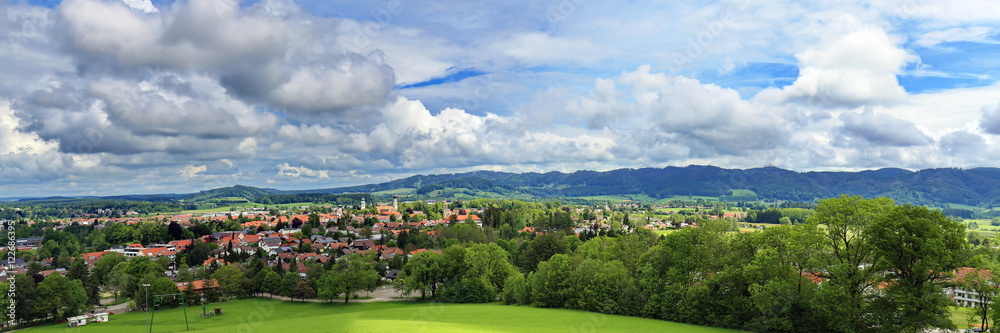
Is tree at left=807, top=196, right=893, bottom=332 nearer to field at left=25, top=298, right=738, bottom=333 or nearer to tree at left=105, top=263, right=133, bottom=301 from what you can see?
field at left=25, top=298, right=738, bottom=333

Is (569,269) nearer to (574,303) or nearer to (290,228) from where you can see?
(574,303)

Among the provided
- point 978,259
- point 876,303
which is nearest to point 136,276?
point 876,303

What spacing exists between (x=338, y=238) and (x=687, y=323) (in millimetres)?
101794

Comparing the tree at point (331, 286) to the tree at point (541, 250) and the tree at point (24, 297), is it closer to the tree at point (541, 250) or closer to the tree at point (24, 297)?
the tree at point (541, 250)

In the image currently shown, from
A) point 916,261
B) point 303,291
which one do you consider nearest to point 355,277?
point 303,291

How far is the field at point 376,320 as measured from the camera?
3066cm

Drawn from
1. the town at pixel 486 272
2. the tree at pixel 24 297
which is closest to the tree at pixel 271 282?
the town at pixel 486 272

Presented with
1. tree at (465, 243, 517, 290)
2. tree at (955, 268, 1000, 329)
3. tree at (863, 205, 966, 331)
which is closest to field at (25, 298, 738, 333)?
tree at (465, 243, 517, 290)

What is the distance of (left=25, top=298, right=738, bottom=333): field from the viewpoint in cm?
3066

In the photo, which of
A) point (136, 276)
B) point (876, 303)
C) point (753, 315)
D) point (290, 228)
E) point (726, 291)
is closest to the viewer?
point (876, 303)

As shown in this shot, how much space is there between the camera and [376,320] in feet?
105

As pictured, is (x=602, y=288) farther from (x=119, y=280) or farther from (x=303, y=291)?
(x=119, y=280)

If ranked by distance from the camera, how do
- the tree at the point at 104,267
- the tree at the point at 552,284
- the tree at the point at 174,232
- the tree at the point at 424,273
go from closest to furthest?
1. the tree at the point at 552,284
2. the tree at the point at 424,273
3. the tree at the point at 104,267
4. the tree at the point at 174,232

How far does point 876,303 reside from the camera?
26.4 meters
